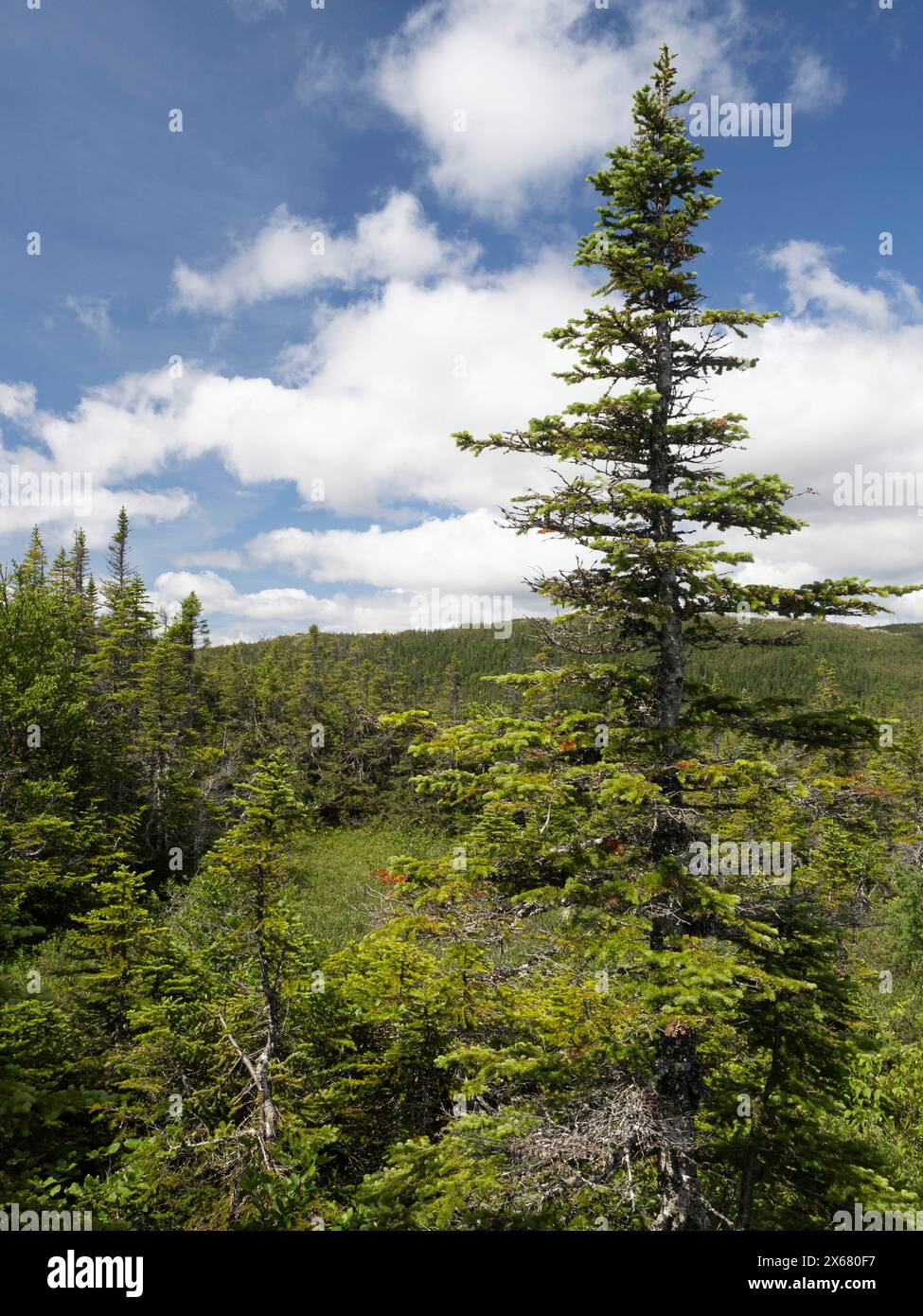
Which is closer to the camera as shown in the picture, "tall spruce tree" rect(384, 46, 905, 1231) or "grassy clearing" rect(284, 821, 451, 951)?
"tall spruce tree" rect(384, 46, 905, 1231)

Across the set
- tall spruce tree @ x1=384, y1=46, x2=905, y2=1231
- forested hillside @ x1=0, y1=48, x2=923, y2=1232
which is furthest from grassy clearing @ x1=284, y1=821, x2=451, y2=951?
tall spruce tree @ x1=384, y1=46, x2=905, y2=1231

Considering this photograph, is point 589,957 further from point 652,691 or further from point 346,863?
point 346,863

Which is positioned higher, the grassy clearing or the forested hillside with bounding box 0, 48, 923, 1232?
the forested hillside with bounding box 0, 48, 923, 1232

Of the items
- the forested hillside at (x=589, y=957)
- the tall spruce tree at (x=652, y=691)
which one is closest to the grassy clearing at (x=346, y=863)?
the forested hillside at (x=589, y=957)

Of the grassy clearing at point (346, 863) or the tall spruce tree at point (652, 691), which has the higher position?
the tall spruce tree at point (652, 691)

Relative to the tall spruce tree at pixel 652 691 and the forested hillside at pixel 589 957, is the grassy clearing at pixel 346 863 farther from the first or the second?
the tall spruce tree at pixel 652 691

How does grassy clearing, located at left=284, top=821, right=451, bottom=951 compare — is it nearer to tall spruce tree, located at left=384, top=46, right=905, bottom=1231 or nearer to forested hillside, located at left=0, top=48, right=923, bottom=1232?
forested hillside, located at left=0, top=48, right=923, bottom=1232

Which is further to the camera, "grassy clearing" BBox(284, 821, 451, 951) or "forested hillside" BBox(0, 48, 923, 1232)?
"grassy clearing" BBox(284, 821, 451, 951)

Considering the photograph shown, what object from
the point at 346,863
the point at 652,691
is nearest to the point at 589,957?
the point at 652,691

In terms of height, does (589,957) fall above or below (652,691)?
below
